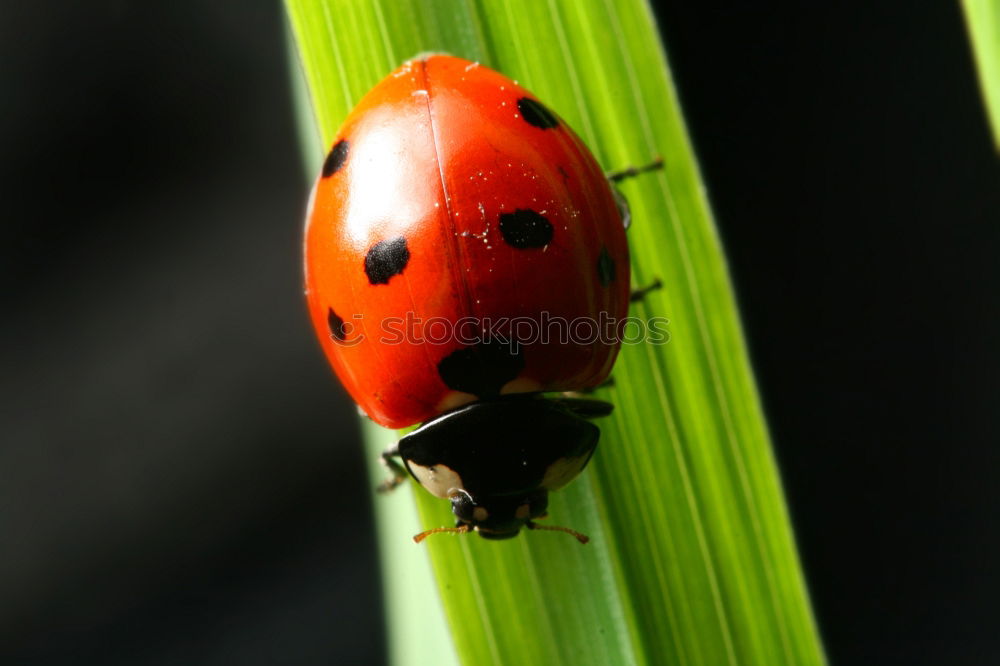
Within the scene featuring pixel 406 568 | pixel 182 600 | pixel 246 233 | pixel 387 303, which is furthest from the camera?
pixel 246 233

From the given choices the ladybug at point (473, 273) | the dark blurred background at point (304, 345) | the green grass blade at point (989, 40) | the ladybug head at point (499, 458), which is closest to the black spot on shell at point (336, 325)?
the ladybug at point (473, 273)

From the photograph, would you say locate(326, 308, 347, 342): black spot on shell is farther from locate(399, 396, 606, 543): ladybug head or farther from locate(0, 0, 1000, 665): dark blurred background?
locate(0, 0, 1000, 665): dark blurred background

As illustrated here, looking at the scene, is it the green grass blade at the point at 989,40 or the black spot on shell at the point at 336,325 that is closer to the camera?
the green grass blade at the point at 989,40

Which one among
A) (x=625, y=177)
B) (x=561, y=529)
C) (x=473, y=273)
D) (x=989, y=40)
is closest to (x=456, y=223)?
(x=473, y=273)

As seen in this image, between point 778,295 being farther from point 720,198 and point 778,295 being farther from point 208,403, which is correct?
point 208,403

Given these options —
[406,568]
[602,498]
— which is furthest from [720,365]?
[406,568]

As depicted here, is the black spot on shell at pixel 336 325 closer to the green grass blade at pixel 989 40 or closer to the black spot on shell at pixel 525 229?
the black spot on shell at pixel 525 229
